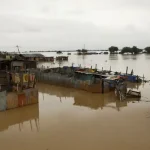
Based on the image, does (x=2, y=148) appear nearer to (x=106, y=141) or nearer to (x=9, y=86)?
(x=106, y=141)

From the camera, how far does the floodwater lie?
36.0 ft

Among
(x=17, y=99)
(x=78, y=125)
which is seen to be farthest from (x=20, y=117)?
(x=78, y=125)

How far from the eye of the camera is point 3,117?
1500 cm

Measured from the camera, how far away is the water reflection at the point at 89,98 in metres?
18.4

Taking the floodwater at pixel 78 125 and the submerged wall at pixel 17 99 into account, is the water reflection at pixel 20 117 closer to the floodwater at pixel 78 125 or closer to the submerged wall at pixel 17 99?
the floodwater at pixel 78 125

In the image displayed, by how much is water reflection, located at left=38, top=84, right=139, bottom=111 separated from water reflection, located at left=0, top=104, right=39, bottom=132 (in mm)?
4054

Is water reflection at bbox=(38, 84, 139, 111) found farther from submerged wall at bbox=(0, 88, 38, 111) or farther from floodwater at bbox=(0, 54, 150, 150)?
submerged wall at bbox=(0, 88, 38, 111)

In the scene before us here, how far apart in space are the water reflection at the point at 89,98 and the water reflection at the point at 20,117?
13.3 feet

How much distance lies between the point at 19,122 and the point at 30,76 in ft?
16.5

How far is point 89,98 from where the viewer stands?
20766 millimetres

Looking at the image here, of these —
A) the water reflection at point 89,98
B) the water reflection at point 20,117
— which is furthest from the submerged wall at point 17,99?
the water reflection at point 89,98

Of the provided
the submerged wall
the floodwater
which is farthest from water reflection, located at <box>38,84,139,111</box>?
the submerged wall

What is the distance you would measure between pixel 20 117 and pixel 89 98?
753 cm

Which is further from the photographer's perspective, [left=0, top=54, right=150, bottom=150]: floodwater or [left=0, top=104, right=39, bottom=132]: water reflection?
[left=0, top=104, right=39, bottom=132]: water reflection
